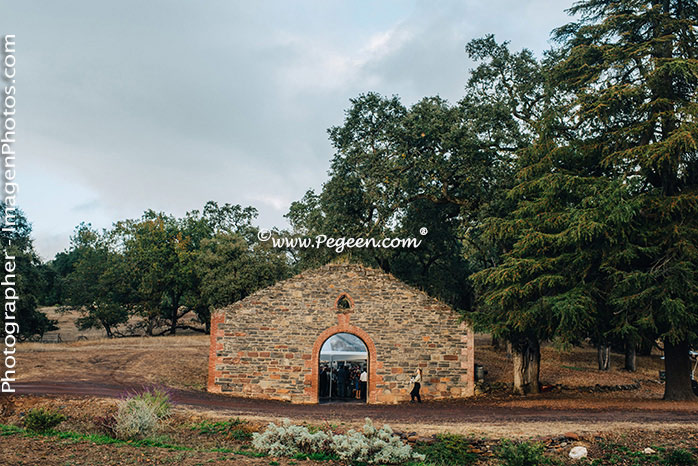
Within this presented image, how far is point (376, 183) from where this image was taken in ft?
79.2

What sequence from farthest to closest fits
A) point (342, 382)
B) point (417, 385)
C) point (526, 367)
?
point (342, 382)
point (526, 367)
point (417, 385)

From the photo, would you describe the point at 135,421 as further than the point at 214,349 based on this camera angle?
No

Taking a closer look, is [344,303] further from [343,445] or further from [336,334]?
[343,445]

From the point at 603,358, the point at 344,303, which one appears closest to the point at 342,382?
the point at 344,303

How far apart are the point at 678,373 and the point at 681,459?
843cm

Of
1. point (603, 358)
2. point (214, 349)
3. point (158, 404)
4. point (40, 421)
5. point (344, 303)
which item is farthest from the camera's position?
point (603, 358)

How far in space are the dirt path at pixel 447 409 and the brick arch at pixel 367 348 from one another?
3.04 ft

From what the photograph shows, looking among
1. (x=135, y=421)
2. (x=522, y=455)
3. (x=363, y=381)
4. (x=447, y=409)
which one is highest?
(x=522, y=455)

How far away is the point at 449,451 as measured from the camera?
35.8ft

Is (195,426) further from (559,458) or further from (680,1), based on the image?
(680,1)

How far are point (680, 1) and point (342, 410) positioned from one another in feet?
55.9

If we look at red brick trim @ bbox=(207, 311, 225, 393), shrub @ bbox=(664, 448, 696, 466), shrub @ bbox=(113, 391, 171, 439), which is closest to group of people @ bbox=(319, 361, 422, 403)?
red brick trim @ bbox=(207, 311, 225, 393)

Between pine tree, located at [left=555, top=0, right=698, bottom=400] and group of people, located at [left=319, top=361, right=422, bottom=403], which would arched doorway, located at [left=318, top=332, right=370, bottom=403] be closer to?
group of people, located at [left=319, top=361, right=422, bottom=403]

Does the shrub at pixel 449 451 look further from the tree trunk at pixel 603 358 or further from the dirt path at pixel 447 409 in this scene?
the tree trunk at pixel 603 358
